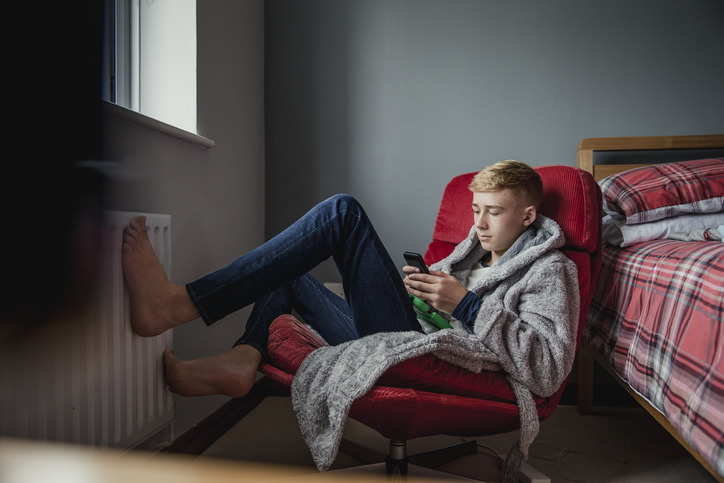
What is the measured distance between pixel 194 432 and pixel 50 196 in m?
1.17

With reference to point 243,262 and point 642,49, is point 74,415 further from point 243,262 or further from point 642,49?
point 642,49

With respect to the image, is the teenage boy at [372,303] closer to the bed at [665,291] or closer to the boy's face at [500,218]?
the boy's face at [500,218]

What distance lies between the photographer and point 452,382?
85cm

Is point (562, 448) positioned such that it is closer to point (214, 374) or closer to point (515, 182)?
point (515, 182)

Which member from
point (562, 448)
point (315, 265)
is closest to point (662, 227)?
point (562, 448)

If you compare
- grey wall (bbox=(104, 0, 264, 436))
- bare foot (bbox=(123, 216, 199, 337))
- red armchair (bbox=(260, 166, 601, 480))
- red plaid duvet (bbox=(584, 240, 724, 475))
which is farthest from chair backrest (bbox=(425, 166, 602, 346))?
grey wall (bbox=(104, 0, 264, 436))

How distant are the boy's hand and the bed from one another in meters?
0.41

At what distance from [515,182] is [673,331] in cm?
47

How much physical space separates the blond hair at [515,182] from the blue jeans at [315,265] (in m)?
0.35

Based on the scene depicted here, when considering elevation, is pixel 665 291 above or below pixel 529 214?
below

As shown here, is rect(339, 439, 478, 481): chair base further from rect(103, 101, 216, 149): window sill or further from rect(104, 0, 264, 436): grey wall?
rect(103, 101, 216, 149): window sill

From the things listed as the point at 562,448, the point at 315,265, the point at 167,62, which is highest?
the point at 167,62

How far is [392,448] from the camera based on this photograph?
3.41 ft

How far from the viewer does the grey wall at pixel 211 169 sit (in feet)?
3.64
